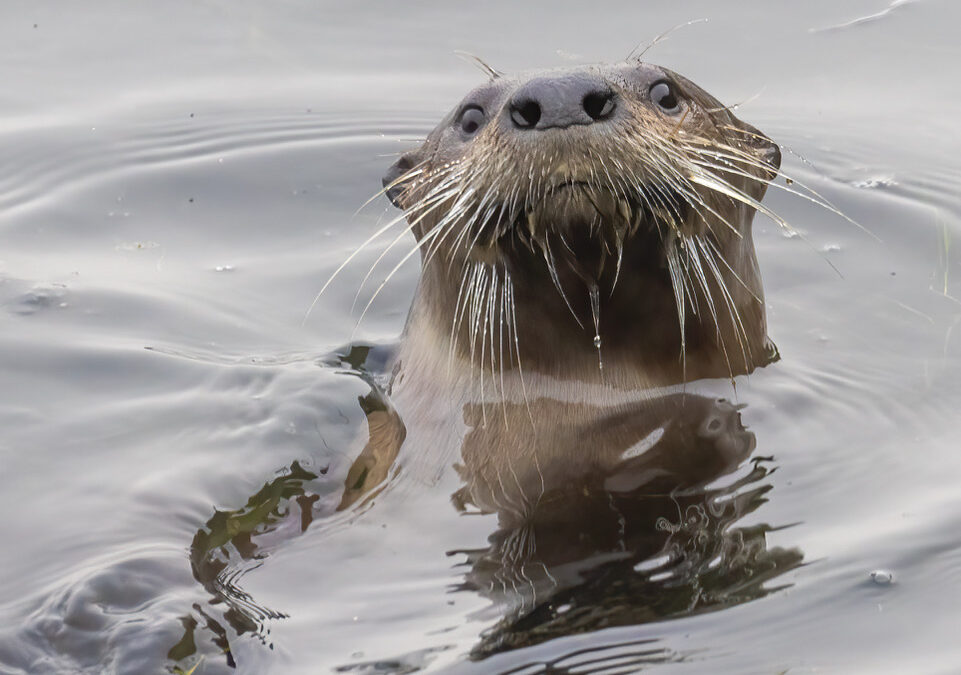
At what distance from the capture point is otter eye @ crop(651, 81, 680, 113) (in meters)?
4.53

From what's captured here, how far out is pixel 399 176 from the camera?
532cm

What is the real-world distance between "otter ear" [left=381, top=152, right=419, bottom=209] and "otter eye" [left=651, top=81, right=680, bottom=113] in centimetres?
96

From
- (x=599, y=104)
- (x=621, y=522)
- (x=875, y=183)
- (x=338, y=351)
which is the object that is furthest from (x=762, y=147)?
(x=875, y=183)

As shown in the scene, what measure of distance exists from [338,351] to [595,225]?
2140mm

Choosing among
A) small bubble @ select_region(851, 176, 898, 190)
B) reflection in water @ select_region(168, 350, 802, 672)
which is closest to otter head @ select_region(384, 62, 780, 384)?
reflection in water @ select_region(168, 350, 802, 672)

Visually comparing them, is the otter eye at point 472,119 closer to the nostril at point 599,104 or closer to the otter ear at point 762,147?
the nostril at point 599,104

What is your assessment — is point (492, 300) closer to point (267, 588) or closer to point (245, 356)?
point (267, 588)

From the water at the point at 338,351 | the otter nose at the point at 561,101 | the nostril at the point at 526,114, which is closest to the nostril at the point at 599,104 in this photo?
the otter nose at the point at 561,101

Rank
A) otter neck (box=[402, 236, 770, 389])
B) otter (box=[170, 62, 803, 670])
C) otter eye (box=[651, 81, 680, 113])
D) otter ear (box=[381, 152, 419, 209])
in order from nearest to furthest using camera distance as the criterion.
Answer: otter (box=[170, 62, 803, 670]), otter neck (box=[402, 236, 770, 389]), otter eye (box=[651, 81, 680, 113]), otter ear (box=[381, 152, 419, 209])

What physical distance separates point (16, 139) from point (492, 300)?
4.27 m

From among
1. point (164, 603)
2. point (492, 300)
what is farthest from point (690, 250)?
point (164, 603)

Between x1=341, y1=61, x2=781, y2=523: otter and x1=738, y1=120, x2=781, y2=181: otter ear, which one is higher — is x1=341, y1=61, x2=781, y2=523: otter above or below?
below

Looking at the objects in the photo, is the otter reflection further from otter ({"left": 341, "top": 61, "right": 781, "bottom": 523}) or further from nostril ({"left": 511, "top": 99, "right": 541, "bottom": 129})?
nostril ({"left": 511, "top": 99, "right": 541, "bottom": 129})

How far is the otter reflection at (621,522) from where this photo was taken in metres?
3.95
